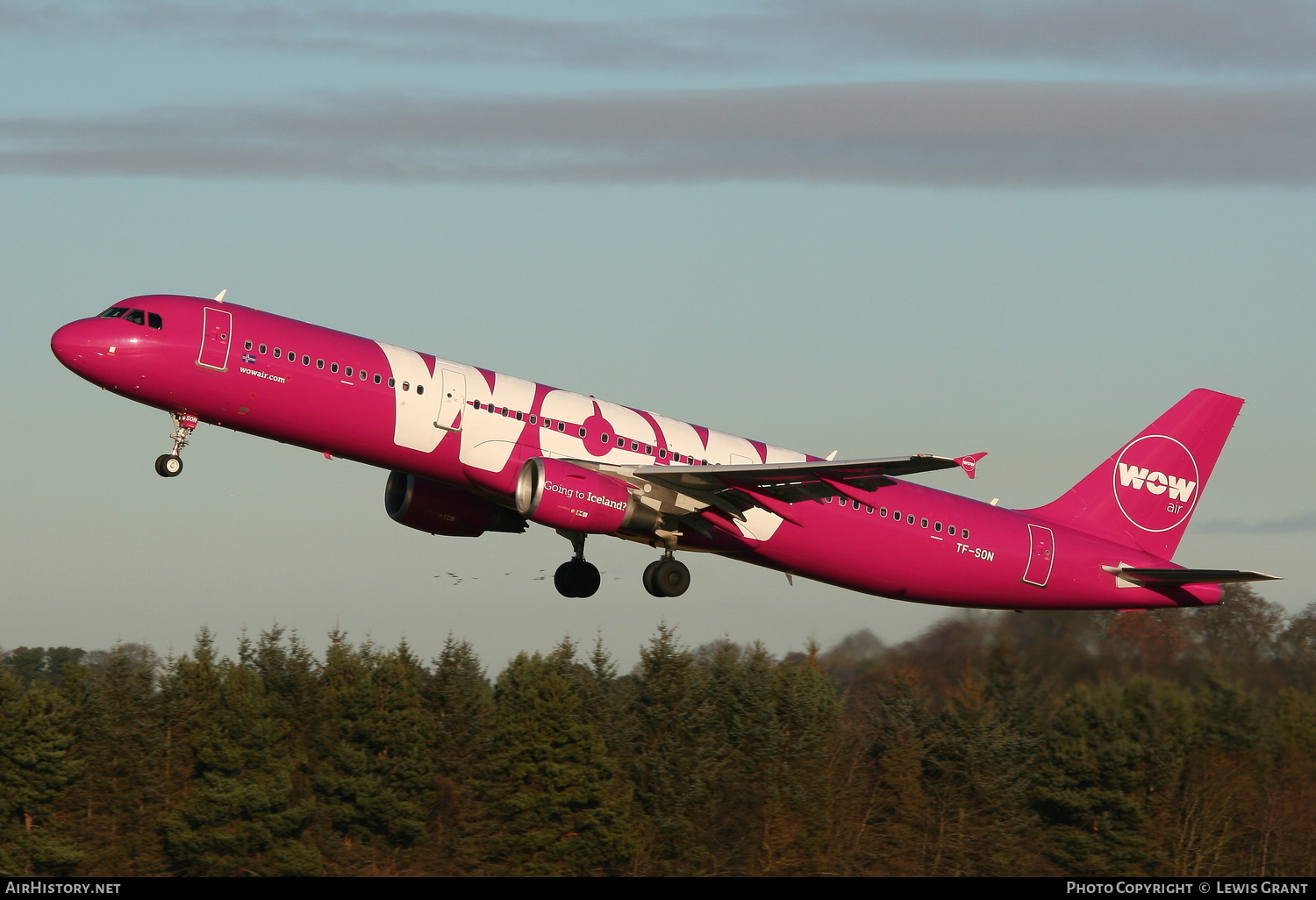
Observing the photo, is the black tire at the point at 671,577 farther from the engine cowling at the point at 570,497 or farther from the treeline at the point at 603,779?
the treeline at the point at 603,779

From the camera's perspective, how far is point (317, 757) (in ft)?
301

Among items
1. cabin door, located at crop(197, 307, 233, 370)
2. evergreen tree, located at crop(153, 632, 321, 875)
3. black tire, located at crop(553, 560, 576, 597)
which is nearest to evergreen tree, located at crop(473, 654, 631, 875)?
evergreen tree, located at crop(153, 632, 321, 875)

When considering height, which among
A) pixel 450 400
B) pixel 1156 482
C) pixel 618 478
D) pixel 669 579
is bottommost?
pixel 669 579

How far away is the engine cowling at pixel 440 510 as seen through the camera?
38.3 m

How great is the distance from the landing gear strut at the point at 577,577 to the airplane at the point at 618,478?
0.20ft

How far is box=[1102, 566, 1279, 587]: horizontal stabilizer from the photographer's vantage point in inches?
1439

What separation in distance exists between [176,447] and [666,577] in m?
12.3

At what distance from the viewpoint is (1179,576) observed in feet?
130

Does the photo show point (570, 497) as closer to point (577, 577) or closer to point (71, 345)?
Answer: point (577, 577)

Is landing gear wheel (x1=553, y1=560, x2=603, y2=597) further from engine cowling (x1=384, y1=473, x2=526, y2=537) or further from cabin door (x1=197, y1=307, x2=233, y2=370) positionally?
cabin door (x1=197, y1=307, x2=233, y2=370)

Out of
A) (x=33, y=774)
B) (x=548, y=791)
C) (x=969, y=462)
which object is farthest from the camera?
(x=33, y=774)

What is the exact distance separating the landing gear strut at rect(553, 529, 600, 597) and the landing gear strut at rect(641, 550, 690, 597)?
10.5 ft

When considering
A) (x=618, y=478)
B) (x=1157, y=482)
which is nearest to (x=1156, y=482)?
(x=1157, y=482)

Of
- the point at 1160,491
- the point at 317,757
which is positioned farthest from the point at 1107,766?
the point at 317,757
